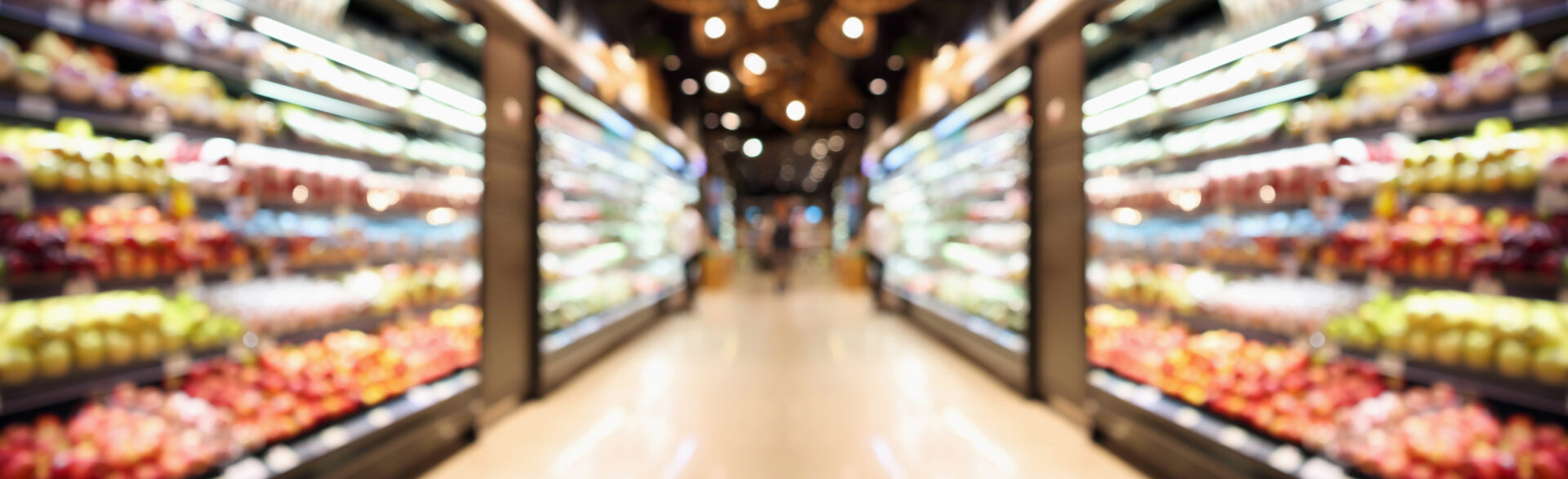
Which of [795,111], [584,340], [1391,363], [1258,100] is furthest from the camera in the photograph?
[795,111]

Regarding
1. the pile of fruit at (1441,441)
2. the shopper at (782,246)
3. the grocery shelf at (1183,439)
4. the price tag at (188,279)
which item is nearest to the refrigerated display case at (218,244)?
the price tag at (188,279)

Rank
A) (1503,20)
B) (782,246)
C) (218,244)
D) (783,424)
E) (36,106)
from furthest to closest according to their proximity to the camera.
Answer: (782,246) < (783,424) < (218,244) < (1503,20) < (36,106)

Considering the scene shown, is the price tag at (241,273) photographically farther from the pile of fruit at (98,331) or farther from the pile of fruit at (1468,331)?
the pile of fruit at (1468,331)

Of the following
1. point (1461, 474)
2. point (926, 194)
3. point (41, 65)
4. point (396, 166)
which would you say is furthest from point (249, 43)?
point (926, 194)

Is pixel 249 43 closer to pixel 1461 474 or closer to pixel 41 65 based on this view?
pixel 41 65

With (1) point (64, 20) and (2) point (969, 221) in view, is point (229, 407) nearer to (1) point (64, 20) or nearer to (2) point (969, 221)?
(1) point (64, 20)

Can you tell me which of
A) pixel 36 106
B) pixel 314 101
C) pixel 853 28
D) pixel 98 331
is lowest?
pixel 98 331

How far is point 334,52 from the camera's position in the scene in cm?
258

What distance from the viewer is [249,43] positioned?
7.34 feet

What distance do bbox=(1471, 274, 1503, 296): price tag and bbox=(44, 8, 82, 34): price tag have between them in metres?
4.27

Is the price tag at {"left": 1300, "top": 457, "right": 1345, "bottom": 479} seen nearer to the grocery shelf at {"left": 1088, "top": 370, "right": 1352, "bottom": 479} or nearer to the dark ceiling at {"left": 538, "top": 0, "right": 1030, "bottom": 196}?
the grocery shelf at {"left": 1088, "top": 370, "right": 1352, "bottom": 479}

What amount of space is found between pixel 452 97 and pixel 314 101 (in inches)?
33.2

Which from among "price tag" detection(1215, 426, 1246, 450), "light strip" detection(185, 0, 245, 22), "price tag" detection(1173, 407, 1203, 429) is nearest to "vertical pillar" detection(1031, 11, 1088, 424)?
"price tag" detection(1173, 407, 1203, 429)

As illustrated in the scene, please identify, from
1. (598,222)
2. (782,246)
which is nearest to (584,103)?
(598,222)
